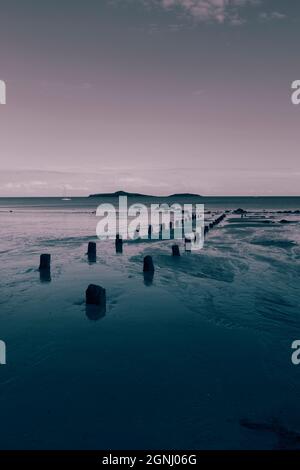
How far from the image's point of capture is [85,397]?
5.43 meters

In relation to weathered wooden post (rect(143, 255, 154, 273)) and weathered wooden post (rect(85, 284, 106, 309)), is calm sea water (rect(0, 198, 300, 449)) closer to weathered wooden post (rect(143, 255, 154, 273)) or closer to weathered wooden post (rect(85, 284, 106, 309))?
weathered wooden post (rect(85, 284, 106, 309))

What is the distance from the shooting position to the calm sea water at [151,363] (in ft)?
15.3

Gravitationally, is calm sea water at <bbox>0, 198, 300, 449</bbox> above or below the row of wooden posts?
below

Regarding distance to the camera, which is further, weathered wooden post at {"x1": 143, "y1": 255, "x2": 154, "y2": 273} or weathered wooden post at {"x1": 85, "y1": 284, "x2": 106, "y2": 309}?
weathered wooden post at {"x1": 143, "y1": 255, "x2": 154, "y2": 273}

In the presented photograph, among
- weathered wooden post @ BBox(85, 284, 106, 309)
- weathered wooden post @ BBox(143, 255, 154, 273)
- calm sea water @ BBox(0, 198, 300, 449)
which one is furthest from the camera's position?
weathered wooden post @ BBox(143, 255, 154, 273)

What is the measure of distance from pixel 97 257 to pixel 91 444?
14515mm

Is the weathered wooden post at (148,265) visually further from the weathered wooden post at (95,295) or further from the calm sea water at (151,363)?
the weathered wooden post at (95,295)

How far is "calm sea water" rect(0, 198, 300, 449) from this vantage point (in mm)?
4672

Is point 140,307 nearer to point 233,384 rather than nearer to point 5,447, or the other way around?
point 233,384

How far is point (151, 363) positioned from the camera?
6.61 metres

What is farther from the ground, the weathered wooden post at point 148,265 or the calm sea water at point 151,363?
the weathered wooden post at point 148,265

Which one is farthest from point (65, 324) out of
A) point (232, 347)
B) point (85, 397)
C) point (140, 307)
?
point (232, 347)

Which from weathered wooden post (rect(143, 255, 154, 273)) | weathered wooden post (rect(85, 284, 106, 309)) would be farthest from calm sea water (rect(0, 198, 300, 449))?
weathered wooden post (rect(143, 255, 154, 273))

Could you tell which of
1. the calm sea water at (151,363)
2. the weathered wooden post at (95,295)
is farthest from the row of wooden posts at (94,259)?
the calm sea water at (151,363)
